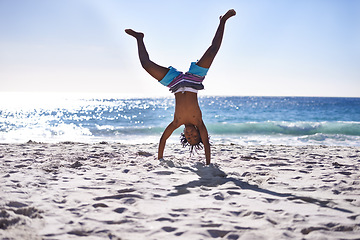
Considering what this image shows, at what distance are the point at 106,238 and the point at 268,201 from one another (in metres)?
1.63

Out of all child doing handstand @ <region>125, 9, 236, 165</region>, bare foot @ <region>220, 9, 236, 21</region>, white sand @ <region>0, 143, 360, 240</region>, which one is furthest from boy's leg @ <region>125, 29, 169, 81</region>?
white sand @ <region>0, 143, 360, 240</region>

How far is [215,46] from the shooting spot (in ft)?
13.9

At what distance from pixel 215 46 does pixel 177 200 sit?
7.67ft

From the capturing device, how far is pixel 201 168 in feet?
14.9

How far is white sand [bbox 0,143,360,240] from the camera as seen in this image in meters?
2.26

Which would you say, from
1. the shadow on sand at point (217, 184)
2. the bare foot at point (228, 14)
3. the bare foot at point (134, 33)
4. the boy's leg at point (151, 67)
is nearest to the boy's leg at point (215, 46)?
the bare foot at point (228, 14)

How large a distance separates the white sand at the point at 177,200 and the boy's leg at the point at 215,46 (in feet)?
5.27

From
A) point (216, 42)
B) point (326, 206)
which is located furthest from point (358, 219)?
point (216, 42)

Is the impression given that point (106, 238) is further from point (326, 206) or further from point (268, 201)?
point (326, 206)

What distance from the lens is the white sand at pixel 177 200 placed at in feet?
7.42

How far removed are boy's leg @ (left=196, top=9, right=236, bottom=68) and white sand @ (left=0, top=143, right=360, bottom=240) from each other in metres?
1.61

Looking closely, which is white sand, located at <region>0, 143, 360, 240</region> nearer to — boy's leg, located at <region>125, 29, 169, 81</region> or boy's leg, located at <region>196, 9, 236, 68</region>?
boy's leg, located at <region>125, 29, 169, 81</region>

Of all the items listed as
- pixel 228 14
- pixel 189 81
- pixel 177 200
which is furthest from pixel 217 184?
pixel 228 14

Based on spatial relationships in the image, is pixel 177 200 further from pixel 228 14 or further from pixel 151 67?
pixel 228 14
